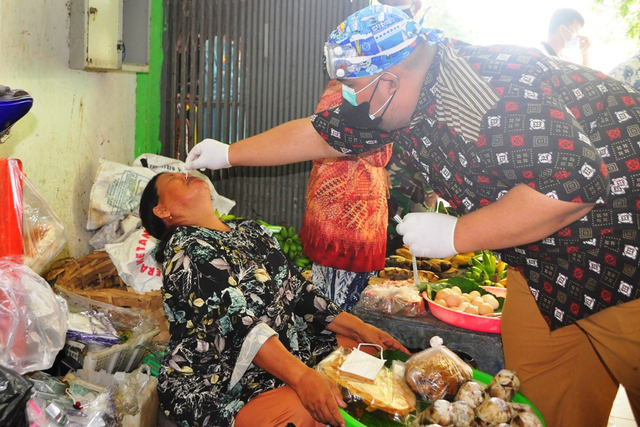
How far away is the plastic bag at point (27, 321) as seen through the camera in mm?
1728

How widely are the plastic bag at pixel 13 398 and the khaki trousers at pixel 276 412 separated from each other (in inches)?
24.4

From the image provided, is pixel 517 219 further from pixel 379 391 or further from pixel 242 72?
pixel 242 72

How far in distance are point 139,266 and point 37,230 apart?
3.10ft

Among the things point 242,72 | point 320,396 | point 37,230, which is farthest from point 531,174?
point 242,72

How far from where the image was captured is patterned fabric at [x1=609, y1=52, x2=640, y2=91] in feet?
6.64

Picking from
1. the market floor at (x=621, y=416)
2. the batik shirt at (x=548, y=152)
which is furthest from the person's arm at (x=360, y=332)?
the market floor at (x=621, y=416)

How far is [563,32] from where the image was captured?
16.5 feet

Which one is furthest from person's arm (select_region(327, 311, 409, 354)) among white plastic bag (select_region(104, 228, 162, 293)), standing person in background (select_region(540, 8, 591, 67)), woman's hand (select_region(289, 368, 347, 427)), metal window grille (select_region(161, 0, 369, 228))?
standing person in background (select_region(540, 8, 591, 67))

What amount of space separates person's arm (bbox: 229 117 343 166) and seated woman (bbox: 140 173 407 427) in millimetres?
302

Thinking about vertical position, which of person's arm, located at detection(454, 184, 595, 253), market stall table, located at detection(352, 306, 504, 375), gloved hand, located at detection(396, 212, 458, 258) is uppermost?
person's arm, located at detection(454, 184, 595, 253)

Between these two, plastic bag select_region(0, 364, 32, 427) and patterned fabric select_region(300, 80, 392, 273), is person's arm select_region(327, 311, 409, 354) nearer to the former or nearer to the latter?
patterned fabric select_region(300, 80, 392, 273)

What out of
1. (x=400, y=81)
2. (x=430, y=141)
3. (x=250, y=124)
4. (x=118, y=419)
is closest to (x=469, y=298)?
(x=430, y=141)

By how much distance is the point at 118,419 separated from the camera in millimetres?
2121

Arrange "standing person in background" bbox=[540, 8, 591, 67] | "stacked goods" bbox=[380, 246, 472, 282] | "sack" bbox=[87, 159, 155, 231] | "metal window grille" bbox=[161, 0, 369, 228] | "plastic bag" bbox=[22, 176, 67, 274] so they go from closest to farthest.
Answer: "plastic bag" bbox=[22, 176, 67, 274]
"stacked goods" bbox=[380, 246, 472, 282]
"sack" bbox=[87, 159, 155, 231]
"metal window grille" bbox=[161, 0, 369, 228]
"standing person in background" bbox=[540, 8, 591, 67]
